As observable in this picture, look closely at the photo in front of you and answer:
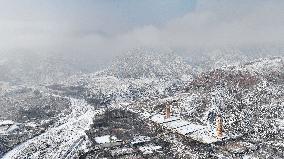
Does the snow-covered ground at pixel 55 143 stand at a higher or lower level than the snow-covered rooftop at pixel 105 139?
lower

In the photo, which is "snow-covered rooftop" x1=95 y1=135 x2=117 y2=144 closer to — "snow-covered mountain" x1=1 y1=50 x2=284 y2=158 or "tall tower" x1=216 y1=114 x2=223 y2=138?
"snow-covered mountain" x1=1 y1=50 x2=284 y2=158

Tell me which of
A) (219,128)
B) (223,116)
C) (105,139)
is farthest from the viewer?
(223,116)


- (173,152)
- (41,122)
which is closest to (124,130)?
(173,152)

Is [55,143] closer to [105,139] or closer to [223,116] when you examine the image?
[105,139]

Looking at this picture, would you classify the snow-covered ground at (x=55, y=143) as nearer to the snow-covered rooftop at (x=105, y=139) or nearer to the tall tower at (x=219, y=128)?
the snow-covered rooftop at (x=105, y=139)

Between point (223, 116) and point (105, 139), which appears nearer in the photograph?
point (105, 139)

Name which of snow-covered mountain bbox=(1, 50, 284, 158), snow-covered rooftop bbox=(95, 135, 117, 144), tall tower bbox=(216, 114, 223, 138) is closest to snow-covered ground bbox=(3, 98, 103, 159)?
snow-covered mountain bbox=(1, 50, 284, 158)

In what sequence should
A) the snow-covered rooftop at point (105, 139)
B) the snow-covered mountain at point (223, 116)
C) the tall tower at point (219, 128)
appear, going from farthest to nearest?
the snow-covered rooftop at point (105, 139) → the tall tower at point (219, 128) → the snow-covered mountain at point (223, 116)

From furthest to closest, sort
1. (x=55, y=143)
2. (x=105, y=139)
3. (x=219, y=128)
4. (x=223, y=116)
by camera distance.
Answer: (x=223, y=116) → (x=55, y=143) → (x=105, y=139) → (x=219, y=128)

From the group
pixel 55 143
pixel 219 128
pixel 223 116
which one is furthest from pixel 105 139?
pixel 223 116

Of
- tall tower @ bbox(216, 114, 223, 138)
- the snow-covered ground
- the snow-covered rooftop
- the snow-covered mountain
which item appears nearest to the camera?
the snow-covered mountain

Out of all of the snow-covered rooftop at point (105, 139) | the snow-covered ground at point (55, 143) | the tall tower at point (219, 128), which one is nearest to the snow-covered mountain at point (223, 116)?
the snow-covered ground at point (55, 143)
